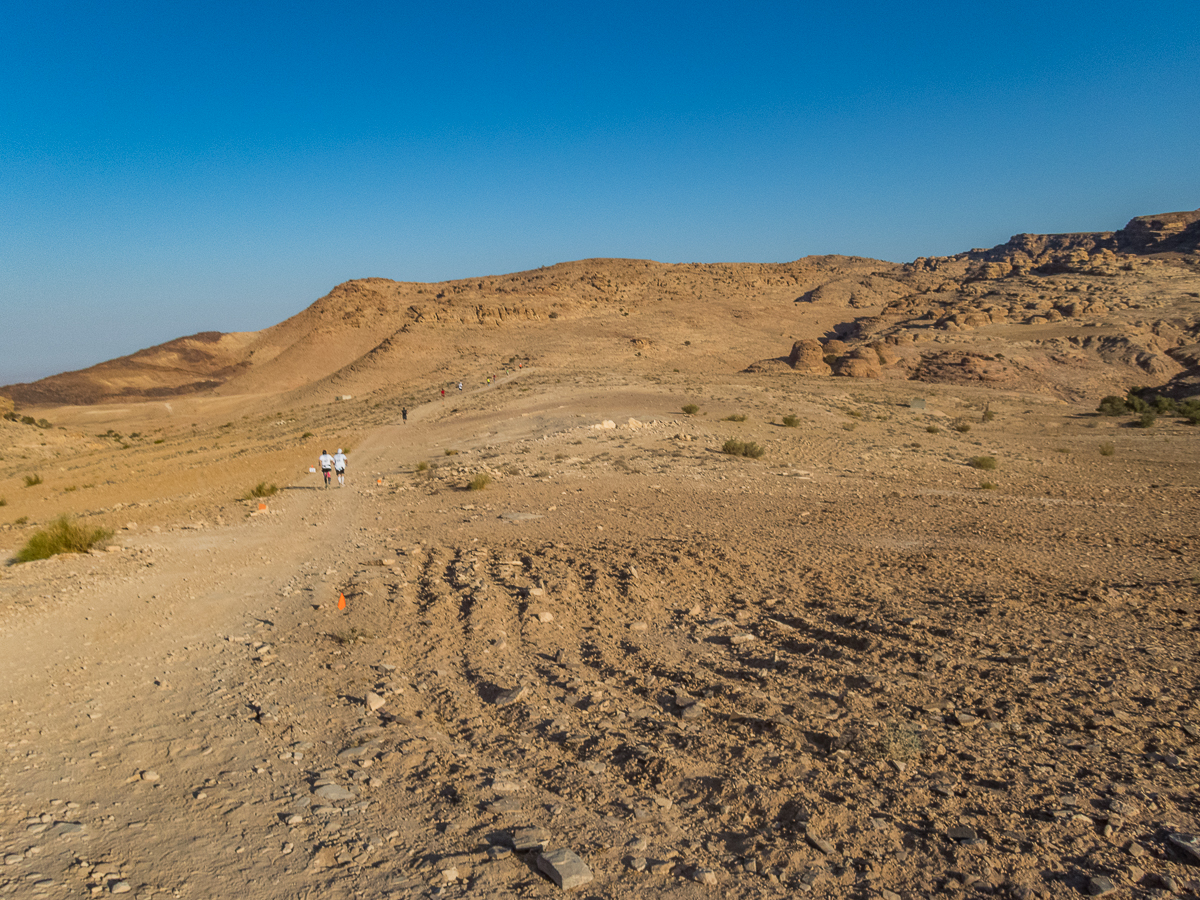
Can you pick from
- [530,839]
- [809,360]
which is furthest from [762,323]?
[530,839]

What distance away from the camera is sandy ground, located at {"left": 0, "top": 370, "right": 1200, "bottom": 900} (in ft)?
11.8

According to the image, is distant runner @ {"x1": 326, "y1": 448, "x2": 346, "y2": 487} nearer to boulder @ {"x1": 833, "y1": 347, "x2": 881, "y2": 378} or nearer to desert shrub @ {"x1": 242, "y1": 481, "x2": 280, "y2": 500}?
desert shrub @ {"x1": 242, "y1": 481, "x2": 280, "y2": 500}

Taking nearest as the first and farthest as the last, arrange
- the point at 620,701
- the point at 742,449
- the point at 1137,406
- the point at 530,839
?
the point at 530,839, the point at 620,701, the point at 742,449, the point at 1137,406

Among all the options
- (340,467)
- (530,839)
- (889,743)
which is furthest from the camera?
(340,467)

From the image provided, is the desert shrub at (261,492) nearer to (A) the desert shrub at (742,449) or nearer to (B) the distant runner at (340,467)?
(B) the distant runner at (340,467)

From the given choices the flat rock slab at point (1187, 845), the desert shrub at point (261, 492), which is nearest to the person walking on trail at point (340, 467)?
the desert shrub at point (261, 492)

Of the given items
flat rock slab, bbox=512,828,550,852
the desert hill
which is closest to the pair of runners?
flat rock slab, bbox=512,828,550,852

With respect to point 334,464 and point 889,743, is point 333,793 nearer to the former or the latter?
point 889,743

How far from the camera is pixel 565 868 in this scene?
350cm

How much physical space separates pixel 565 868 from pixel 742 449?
14.7m

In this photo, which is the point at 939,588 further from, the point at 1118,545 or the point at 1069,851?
the point at 1069,851

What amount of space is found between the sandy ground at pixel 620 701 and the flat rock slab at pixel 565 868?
5cm

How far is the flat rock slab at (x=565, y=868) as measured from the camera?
344cm

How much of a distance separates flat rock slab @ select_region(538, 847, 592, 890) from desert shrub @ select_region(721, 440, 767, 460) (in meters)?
14.4
